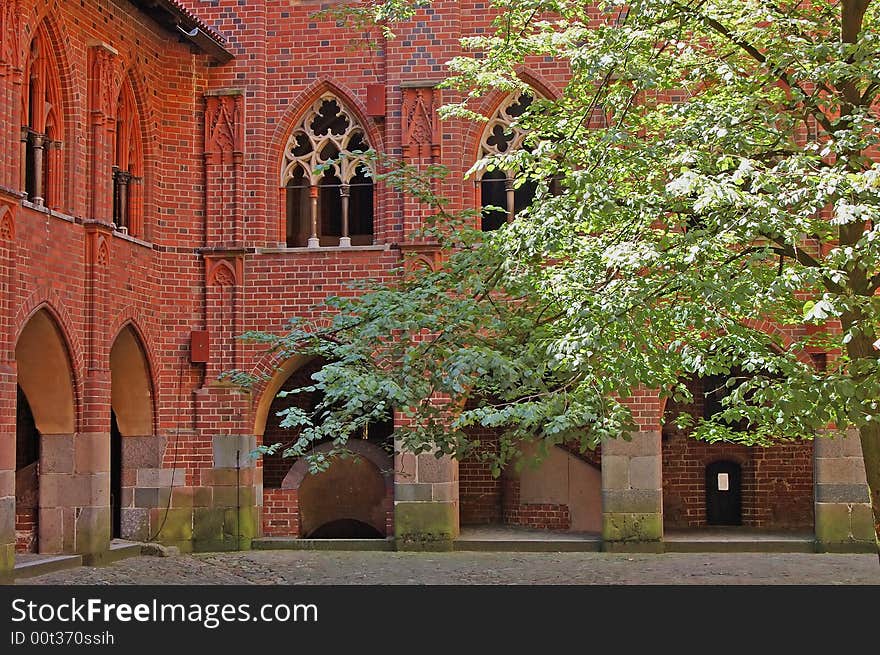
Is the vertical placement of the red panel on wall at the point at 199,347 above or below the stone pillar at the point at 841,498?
above

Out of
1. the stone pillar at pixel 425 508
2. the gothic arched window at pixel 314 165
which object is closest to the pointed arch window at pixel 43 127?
the gothic arched window at pixel 314 165

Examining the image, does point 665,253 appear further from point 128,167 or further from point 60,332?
point 128,167

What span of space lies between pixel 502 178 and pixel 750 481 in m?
6.59

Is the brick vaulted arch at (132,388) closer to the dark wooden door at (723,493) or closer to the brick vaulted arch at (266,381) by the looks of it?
the brick vaulted arch at (266,381)

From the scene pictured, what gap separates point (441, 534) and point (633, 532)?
2738 millimetres

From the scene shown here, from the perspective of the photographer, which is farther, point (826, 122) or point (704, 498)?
point (704, 498)

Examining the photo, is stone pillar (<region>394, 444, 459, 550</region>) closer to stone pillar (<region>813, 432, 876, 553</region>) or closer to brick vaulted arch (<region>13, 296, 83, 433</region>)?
brick vaulted arch (<region>13, 296, 83, 433</region>)

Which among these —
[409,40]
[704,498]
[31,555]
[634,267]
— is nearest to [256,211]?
[409,40]

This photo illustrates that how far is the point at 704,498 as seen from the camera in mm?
20922

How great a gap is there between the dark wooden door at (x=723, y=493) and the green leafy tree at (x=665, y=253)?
386 inches

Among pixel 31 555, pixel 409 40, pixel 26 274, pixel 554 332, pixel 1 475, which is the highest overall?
pixel 409 40

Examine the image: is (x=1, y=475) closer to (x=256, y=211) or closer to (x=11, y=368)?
(x=11, y=368)

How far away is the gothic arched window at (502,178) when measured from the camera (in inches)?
738

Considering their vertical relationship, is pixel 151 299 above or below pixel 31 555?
above
